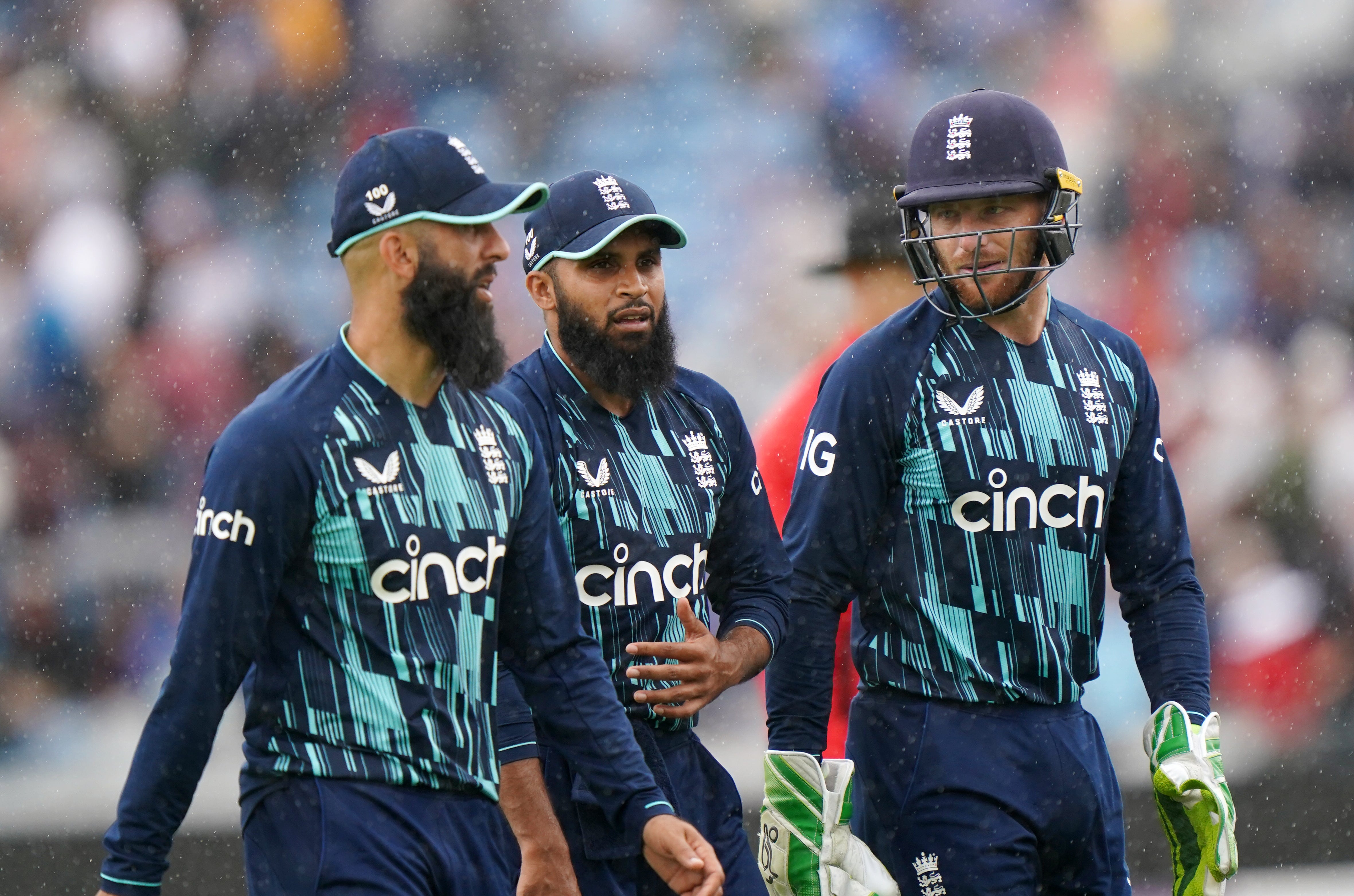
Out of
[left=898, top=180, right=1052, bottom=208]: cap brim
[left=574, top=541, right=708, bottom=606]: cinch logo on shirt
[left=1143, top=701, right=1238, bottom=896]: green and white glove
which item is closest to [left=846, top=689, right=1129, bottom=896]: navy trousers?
[left=1143, top=701, right=1238, bottom=896]: green and white glove

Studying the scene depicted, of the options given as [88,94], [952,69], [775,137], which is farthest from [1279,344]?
[88,94]

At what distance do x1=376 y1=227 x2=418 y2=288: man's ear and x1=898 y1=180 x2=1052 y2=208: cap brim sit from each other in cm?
106

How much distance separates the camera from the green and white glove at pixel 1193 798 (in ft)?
9.86

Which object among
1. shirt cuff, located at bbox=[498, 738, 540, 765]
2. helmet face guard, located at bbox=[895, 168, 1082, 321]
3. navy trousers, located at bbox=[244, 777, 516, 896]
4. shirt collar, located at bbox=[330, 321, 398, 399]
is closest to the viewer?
navy trousers, located at bbox=[244, 777, 516, 896]

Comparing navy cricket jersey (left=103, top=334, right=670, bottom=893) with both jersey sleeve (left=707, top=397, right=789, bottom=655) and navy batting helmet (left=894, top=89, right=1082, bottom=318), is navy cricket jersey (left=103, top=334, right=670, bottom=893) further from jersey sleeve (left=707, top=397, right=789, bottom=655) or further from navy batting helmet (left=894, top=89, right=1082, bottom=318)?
navy batting helmet (left=894, top=89, right=1082, bottom=318)

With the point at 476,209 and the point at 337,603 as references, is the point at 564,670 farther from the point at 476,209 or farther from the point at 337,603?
the point at 476,209

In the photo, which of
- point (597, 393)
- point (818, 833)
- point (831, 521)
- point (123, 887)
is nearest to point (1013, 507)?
point (831, 521)

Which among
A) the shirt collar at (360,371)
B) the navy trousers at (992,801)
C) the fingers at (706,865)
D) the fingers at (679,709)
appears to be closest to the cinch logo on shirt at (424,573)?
the shirt collar at (360,371)

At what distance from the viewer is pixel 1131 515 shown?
3201mm

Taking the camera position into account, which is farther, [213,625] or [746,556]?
[746,556]

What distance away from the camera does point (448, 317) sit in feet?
7.98

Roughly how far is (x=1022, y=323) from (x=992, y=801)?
920mm

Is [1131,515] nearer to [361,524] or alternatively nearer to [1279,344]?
[361,524]

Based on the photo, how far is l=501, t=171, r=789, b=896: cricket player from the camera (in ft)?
9.72
